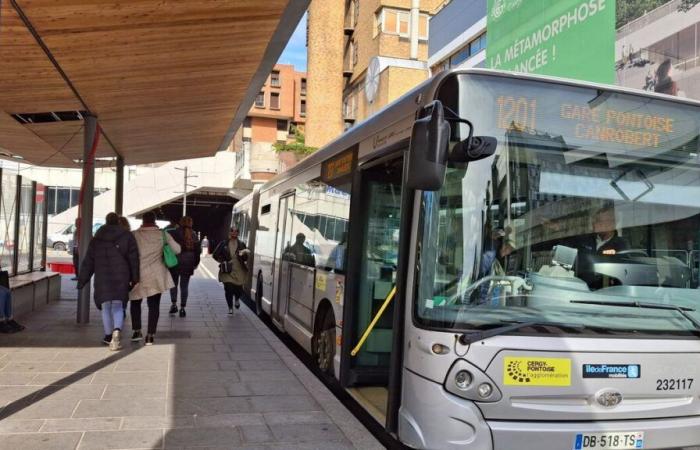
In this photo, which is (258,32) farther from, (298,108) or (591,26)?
(298,108)

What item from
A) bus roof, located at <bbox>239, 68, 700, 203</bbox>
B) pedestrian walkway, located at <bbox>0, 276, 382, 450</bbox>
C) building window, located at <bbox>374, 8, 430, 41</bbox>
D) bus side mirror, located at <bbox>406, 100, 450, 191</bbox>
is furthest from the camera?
building window, located at <bbox>374, 8, 430, 41</bbox>

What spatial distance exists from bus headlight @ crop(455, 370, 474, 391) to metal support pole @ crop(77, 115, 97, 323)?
7.35m

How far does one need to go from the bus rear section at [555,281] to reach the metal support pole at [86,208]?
696cm

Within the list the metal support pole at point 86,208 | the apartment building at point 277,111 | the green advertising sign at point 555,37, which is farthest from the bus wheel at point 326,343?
the apartment building at point 277,111

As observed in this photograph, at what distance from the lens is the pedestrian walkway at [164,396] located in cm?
460

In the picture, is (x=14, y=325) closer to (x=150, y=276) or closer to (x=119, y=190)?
(x=150, y=276)

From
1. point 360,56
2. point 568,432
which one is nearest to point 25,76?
point 568,432

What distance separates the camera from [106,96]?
29.7 feet

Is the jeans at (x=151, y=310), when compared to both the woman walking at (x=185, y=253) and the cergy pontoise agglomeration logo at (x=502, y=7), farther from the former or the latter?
Result: the cergy pontoise agglomeration logo at (x=502, y=7)

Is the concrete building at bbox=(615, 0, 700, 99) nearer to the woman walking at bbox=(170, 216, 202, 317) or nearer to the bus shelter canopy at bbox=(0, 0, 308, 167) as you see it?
the bus shelter canopy at bbox=(0, 0, 308, 167)

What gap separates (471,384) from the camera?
3.72 metres

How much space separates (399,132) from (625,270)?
1.90 m

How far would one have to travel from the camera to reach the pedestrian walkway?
4.60 metres

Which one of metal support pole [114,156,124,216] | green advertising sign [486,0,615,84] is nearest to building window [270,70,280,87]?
green advertising sign [486,0,615,84]
